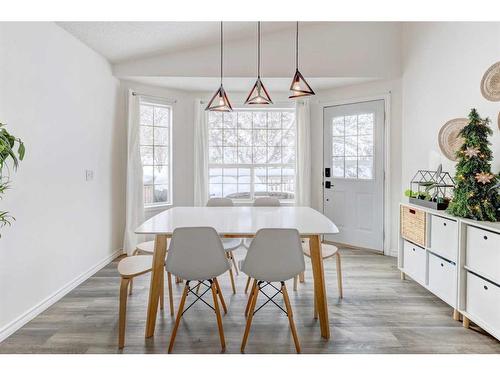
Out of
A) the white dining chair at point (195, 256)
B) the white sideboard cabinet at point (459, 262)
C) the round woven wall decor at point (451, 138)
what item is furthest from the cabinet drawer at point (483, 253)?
the white dining chair at point (195, 256)

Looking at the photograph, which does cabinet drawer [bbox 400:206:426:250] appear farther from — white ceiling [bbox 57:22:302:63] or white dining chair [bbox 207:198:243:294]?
white ceiling [bbox 57:22:302:63]

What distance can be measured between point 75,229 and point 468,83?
158 inches

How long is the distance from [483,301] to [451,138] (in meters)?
1.64

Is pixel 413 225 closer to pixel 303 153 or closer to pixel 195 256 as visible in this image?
pixel 303 153

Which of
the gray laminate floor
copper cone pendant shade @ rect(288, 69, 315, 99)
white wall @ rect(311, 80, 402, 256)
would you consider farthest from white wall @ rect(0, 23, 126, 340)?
white wall @ rect(311, 80, 402, 256)

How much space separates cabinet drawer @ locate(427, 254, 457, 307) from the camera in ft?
8.06

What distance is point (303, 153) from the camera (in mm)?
4738

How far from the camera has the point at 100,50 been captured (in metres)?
3.60

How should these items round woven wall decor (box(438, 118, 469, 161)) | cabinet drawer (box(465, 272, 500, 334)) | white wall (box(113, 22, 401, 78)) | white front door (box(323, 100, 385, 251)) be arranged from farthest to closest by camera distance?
white front door (box(323, 100, 385, 251)) < white wall (box(113, 22, 401, 78)) < round woven wall decor (box(438, 118, 469, 161)) < cabinet drawer (box(465, 272, 500, 334))

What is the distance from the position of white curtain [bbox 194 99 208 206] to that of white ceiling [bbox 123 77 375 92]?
0.34 metres

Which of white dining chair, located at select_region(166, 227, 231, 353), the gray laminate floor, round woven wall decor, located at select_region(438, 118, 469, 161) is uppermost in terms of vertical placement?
round woven wall decor, located at select_region(438, 118, 469, 161)

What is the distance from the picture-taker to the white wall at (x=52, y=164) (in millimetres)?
2269

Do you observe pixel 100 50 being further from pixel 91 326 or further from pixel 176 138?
pixel 91 326

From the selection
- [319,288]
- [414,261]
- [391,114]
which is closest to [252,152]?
[391,114]
